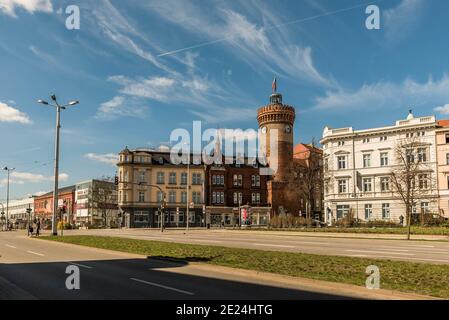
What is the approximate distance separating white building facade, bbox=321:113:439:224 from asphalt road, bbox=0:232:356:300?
1986 inches

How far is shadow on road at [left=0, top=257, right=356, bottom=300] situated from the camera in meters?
10.4

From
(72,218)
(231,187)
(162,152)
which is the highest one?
(162,152)

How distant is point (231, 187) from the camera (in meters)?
88.4

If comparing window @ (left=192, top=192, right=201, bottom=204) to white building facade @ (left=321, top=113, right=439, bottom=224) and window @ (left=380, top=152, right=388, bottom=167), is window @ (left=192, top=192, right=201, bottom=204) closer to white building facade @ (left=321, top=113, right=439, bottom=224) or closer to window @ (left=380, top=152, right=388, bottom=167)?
white building facade @ (left=321, top=113, right=439, bottom=224)

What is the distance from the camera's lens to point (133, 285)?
1193 cm

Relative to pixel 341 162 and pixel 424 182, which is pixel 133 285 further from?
pixel 341 162

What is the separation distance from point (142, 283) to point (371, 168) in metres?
62.1

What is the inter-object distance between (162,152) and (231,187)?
50.9 ft

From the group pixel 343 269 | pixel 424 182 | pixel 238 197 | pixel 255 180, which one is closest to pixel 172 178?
pixel 238 197

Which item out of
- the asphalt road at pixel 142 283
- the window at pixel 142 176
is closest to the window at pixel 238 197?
the window at pixel 142 176

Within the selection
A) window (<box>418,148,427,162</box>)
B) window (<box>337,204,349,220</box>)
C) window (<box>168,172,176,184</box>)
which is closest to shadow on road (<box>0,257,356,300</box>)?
window (<box>418,148,427,162</box>)

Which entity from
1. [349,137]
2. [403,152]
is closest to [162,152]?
[349,137]
